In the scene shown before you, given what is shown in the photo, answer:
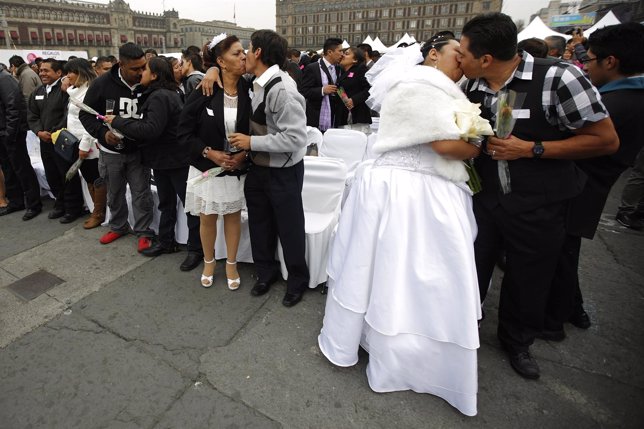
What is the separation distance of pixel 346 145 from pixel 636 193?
3.79 m

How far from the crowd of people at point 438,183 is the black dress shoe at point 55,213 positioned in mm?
2214

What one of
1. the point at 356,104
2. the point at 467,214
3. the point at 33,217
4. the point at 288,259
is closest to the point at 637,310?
the point at 467,214

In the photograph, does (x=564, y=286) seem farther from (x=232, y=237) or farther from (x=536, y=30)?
(x=536, y=30)

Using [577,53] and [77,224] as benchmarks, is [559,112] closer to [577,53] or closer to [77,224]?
[77,224]

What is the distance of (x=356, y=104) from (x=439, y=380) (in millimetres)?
4572

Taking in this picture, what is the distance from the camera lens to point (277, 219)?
2.90 m

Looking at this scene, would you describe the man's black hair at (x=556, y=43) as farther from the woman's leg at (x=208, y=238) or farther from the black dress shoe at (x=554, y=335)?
the woman's leg at (x=208, y=238)

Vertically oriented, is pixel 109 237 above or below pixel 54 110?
below

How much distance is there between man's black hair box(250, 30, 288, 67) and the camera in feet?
8.24

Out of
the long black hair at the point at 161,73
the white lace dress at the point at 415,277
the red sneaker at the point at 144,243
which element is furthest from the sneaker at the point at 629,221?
the red sneaker at the point at 144,243

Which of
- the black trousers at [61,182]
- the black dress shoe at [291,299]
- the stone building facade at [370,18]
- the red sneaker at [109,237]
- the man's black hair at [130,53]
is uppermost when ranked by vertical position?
the stone building facade at [370,18]

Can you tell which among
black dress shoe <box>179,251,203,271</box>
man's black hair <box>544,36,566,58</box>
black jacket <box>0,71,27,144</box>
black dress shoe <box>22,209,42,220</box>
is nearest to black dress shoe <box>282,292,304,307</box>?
black dress shoe <box>179,251,203,271</box>

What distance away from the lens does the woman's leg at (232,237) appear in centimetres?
309

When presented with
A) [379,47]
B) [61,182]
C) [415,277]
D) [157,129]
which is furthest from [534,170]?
[379,47]
